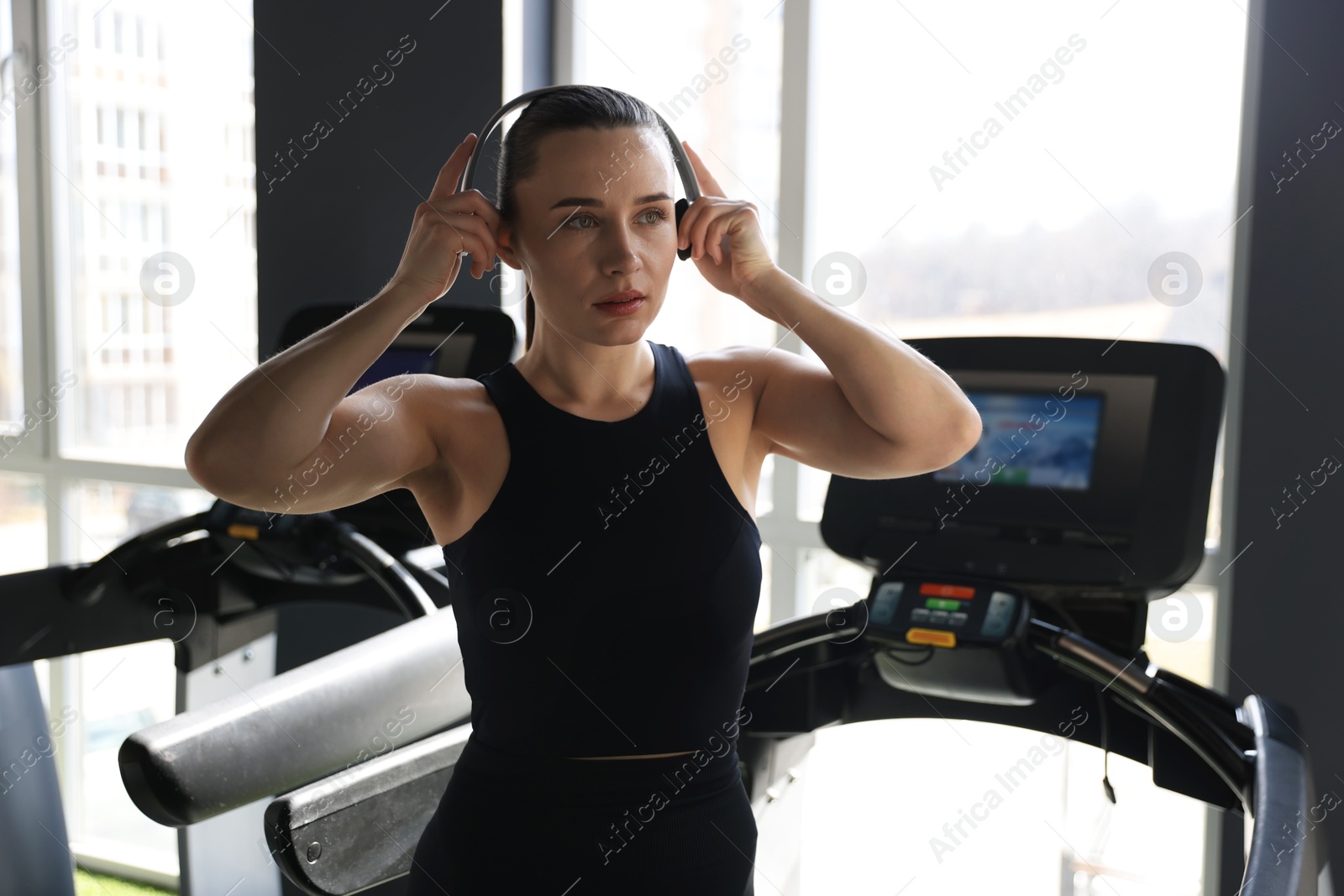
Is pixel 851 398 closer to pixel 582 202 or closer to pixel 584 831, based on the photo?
pixel 582 202

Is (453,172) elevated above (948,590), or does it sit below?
above

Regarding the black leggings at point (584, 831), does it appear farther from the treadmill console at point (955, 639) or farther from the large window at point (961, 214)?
the large window at point (961, 214)

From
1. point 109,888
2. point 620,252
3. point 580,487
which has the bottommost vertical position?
point 109,888

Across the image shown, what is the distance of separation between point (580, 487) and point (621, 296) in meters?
0.20

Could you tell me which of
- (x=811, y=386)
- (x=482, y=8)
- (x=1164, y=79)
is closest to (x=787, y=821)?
(x=811, y=386)

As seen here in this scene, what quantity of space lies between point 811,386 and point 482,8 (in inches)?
70.2

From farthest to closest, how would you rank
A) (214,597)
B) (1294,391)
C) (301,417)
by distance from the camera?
(214,597) < (1294,391) < (301,417)

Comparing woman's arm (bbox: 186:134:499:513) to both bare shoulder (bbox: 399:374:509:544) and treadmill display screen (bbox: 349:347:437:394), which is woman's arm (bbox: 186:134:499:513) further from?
treadmill display screen (bbox: 349:347:437:394)

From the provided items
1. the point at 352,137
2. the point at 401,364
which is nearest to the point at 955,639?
the point at 401,364

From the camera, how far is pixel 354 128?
282cm

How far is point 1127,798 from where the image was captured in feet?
8.43

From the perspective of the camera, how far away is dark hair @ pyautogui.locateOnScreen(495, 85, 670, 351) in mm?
1188

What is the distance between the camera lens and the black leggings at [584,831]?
1123 millimetres

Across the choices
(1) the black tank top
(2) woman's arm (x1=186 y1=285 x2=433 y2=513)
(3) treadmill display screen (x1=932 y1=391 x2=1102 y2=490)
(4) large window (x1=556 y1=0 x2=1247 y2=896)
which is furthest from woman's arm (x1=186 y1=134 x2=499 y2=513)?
(4) large window (x1=556 y1=0 x2=1247 y2=896)
